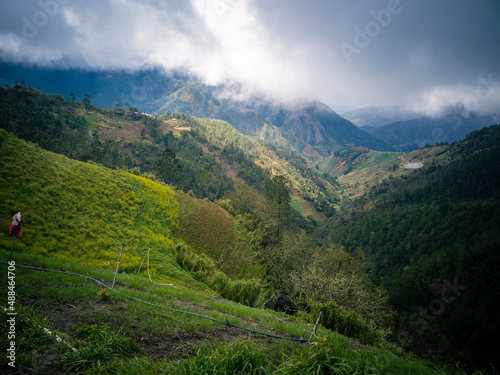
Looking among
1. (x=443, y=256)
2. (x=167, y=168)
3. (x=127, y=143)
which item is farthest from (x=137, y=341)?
(x=127, y=143)

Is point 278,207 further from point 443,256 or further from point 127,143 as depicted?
point 127,143

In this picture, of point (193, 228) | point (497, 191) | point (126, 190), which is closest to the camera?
point (126, 190)

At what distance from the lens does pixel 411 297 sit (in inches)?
1829

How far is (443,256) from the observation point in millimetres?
71000

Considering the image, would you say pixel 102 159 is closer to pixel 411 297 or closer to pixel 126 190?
pixel 126 190

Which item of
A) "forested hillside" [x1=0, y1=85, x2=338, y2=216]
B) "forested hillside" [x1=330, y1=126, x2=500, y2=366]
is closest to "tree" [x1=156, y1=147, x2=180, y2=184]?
"forested hillside" [x1=0, y1=85, x2=338, y2=216]

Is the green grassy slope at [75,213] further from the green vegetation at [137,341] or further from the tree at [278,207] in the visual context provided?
the tree at [278,207]

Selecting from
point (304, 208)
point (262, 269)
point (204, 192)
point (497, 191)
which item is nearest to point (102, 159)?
point (204, 192)

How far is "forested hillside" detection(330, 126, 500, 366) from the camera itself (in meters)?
44.5

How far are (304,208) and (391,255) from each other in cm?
8185

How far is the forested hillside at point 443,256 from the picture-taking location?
4447 centimetres

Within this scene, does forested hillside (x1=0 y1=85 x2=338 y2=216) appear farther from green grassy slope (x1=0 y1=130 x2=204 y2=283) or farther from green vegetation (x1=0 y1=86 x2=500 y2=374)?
green grassy slope (x1=0 y1=130 x2=204 y2=283)

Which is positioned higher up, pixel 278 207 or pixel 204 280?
pixel 278 207

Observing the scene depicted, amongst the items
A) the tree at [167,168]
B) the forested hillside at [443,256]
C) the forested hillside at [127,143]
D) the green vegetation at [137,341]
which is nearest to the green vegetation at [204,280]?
the green vegetation at [137,341]
